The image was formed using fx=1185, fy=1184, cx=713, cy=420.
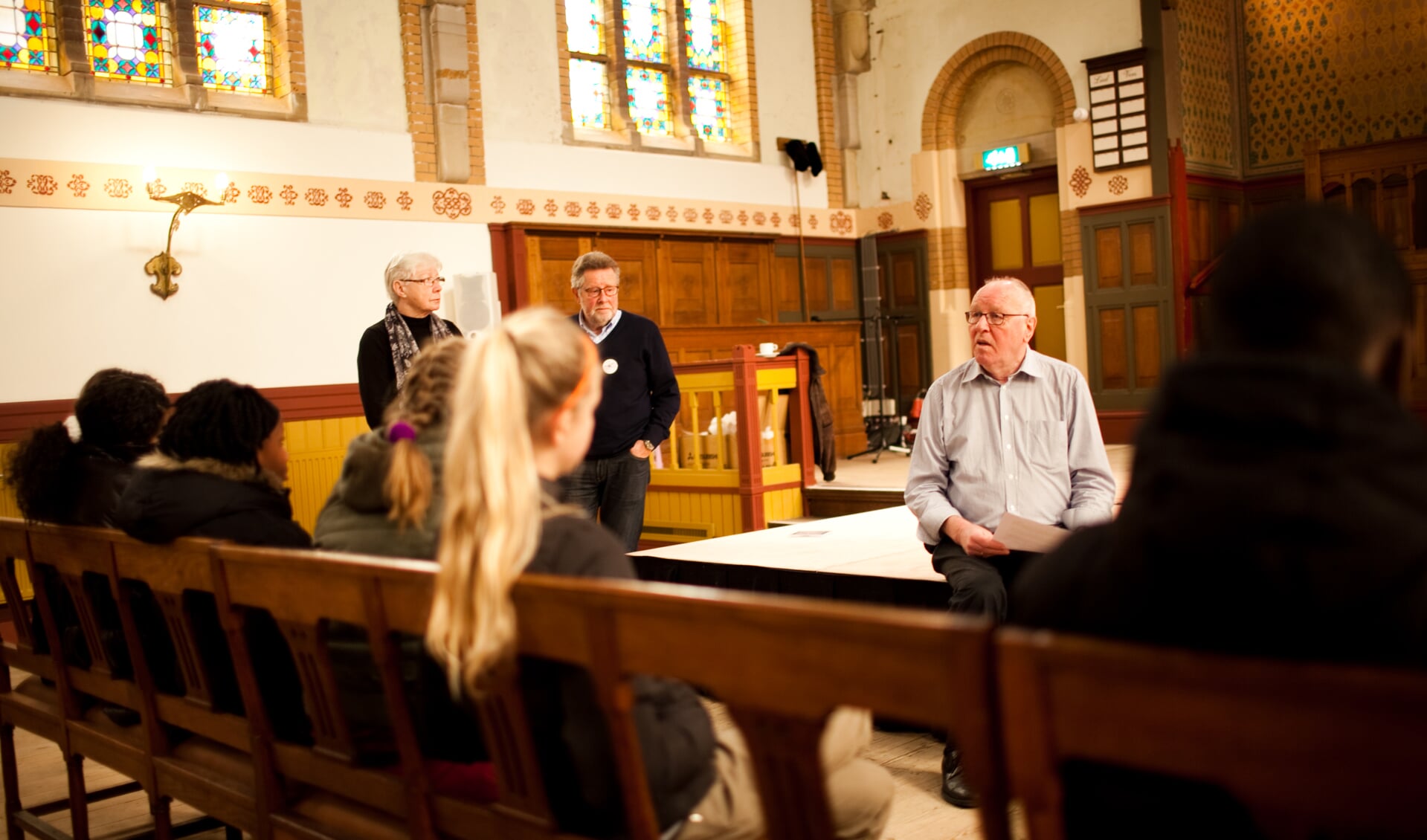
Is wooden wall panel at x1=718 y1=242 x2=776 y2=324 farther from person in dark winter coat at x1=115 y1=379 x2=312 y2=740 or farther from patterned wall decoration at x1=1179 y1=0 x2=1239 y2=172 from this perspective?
person in dark winter coat at x1=115 y1=379 x2=312 y2=740

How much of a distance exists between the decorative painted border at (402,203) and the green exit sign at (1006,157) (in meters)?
0.87

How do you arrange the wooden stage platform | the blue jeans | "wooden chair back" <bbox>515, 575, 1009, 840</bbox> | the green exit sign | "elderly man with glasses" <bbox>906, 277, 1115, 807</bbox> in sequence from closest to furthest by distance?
"wooden chair back" <bbox>515, 575, 1009, 840</bbox>, "elderly man with glasses" <bbox>906, 277, 1115, 807</bbox>, the wooden stage platform, the blue jeans, the green exit sign

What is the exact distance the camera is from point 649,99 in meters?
11.1

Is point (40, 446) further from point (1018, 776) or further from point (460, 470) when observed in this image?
point (1018, 776)

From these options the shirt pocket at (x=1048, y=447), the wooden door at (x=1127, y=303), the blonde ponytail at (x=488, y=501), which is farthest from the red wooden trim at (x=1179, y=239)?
the blonde ponytail at (x=488, y=501)

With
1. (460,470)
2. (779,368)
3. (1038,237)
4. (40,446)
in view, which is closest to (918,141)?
(1038,237)

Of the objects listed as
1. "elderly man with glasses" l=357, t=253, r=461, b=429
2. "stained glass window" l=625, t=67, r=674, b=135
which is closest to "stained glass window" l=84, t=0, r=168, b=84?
"stained glass window" l=625, t=67, r=674, b=135

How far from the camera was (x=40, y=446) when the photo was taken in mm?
2863

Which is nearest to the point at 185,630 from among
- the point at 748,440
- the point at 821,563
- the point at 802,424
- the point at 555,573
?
the point at 555,573

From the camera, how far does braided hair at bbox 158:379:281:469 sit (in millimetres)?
2484

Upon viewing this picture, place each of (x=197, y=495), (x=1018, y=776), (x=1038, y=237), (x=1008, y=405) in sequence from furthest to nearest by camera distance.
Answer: (x=1038, y=237) < (x=1008, y=405) < (x=197, y=495) < (x=1018, y=776)

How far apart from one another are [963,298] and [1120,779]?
36.0ft

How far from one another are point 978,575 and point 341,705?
65.5 inches

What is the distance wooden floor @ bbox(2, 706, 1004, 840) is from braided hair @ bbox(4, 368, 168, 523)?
3.38 feet
